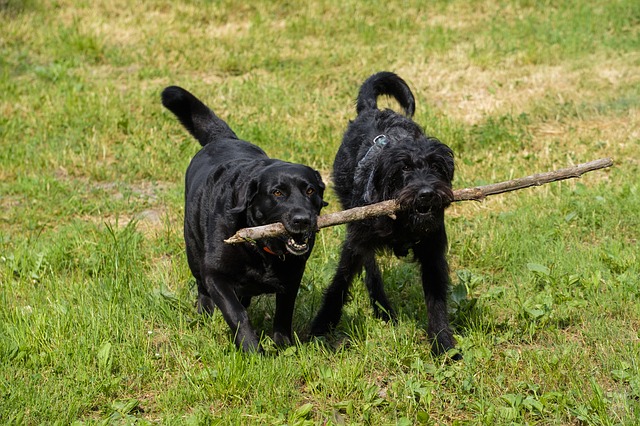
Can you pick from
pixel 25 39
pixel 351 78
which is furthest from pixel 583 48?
pixel 25 39

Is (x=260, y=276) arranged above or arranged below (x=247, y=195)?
below

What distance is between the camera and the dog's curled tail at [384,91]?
23.0 ft

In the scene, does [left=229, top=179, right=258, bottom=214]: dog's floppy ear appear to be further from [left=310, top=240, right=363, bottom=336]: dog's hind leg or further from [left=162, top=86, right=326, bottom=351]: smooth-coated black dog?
[left=310, top=240, right=363, bottom=336]: dog's hind leg

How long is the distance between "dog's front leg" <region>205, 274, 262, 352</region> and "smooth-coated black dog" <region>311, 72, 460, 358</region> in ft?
3.11

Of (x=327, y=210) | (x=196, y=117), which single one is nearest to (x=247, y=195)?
(x=196, y=117)

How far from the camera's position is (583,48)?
524 inches

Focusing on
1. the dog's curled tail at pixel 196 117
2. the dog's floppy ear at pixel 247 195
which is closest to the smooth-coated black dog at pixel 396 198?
the dog's floppy ear at pixel 247 195

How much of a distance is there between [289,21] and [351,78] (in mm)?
2843

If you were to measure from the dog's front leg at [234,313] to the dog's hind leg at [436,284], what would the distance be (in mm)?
1321

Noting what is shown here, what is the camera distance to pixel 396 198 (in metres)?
5.11

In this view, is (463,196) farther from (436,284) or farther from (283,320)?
(283,320)

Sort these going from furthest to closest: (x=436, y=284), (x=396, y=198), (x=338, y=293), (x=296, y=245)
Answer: (x=338, y=293)
(x=436, y=284)
(x=396, y=198)
(x=296, y=245)

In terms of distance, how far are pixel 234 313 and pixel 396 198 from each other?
128 centimetres

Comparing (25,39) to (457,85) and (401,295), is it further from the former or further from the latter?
(401,295)
